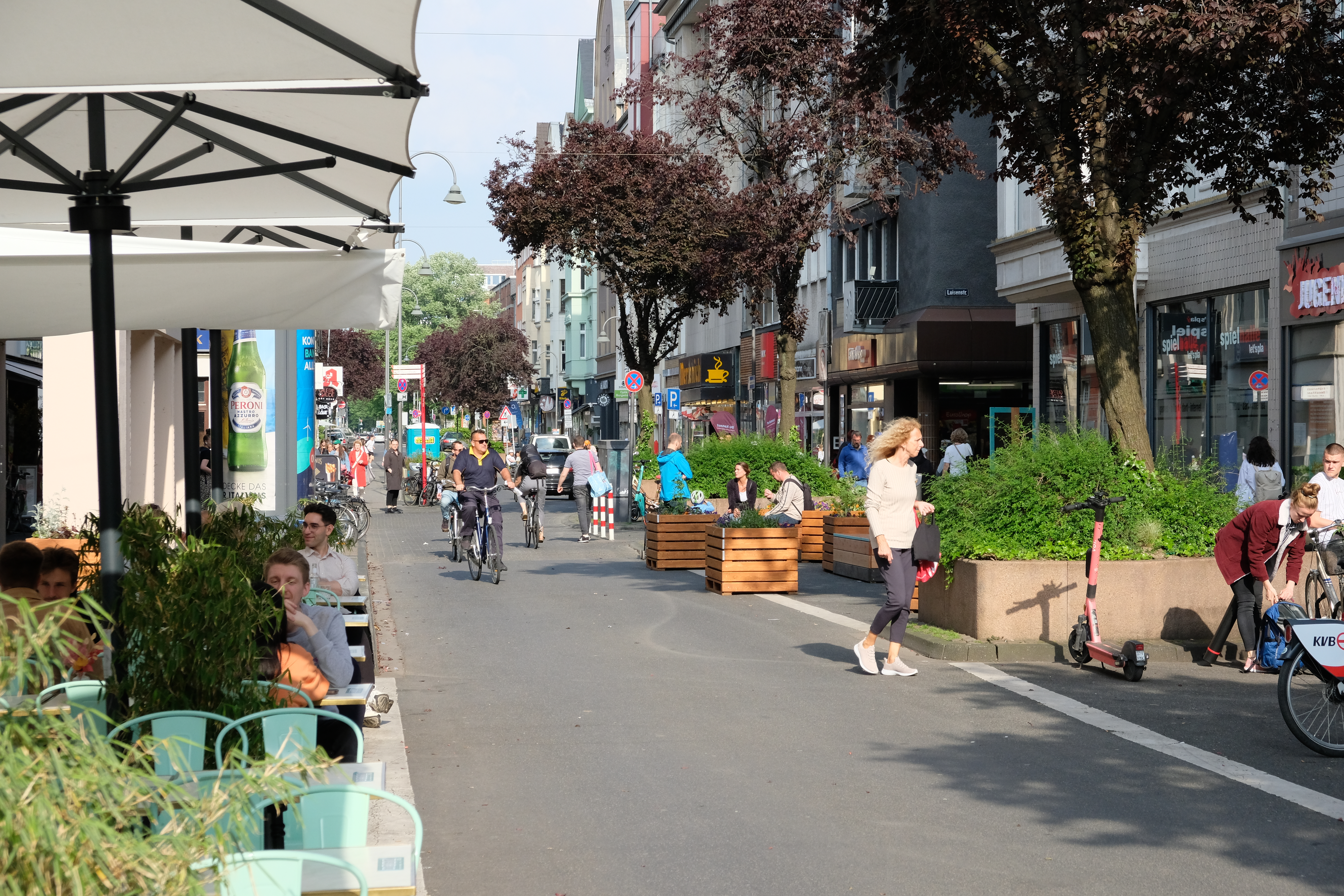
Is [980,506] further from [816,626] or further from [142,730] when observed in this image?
[142,730]

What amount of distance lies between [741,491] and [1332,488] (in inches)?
310

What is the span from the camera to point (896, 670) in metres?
11.1

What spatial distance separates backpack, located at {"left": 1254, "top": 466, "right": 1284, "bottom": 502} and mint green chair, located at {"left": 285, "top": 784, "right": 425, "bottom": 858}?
1521 cm

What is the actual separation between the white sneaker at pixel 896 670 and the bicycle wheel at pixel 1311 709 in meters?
3.16

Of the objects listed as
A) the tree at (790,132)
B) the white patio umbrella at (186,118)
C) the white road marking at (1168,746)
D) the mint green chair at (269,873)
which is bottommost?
the white road marking at (1168,746)

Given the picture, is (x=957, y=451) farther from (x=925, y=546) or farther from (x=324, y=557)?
(x=324, y=557)

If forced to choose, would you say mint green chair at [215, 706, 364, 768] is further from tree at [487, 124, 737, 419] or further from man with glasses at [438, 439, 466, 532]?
tree at [487, 124, 737, 419]

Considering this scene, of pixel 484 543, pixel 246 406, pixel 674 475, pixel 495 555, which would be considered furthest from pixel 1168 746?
pixel 674 475

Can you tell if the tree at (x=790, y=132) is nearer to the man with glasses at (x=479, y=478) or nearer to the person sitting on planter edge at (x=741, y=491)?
the person sitting on planter edge at (x=741, y=491)

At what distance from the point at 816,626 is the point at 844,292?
87.7 feet

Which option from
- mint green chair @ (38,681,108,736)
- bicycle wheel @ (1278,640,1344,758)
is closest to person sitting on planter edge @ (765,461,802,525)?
bicycle wheel @ (1278,640,1344,758)

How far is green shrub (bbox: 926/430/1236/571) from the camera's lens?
12.2 m

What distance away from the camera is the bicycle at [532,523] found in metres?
25.0

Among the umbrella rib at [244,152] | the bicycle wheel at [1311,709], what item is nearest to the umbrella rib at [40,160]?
the umbrella rib at [244,152]
